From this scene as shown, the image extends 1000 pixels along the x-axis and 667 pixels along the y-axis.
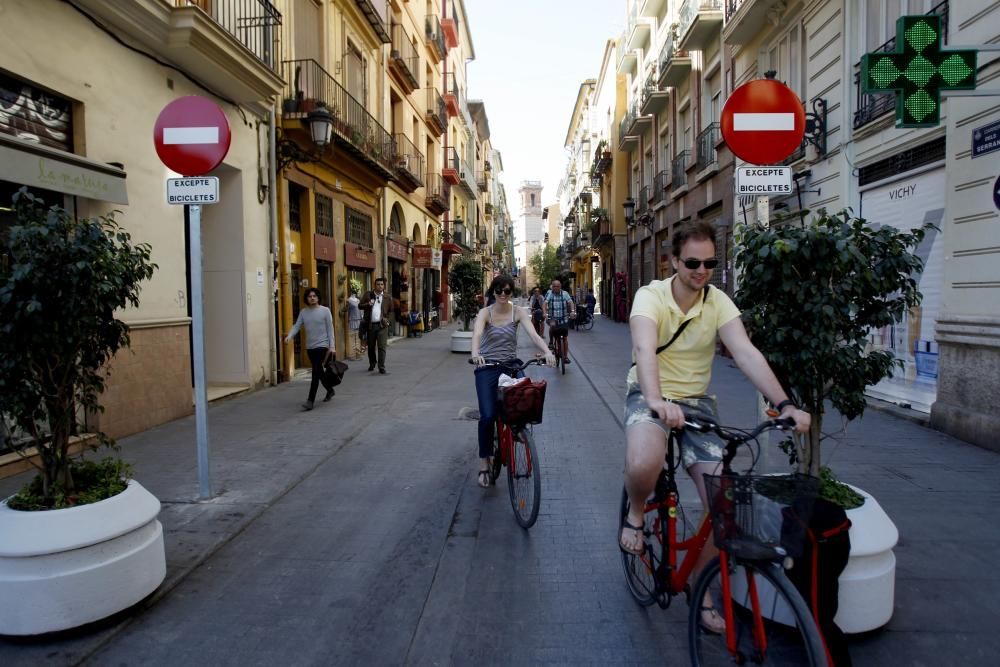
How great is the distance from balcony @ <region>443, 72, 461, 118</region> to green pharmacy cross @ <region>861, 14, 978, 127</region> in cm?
2691

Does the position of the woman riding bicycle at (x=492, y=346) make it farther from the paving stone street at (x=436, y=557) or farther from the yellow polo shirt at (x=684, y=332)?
the yellow polo shirt at (x=684, y=332)

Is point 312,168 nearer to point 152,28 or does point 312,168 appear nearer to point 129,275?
point 152,28

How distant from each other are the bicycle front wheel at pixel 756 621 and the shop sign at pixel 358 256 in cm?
1515

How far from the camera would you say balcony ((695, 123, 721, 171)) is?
689 inches

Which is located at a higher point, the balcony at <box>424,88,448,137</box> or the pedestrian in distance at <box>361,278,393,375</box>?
the balcony at <box>424,88,448,137</box>

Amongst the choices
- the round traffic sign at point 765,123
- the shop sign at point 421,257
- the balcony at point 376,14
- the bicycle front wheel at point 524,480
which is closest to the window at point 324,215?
the balcony at point 376,14

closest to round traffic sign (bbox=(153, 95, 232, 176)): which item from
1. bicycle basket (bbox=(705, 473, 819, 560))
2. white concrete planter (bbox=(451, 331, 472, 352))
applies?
bicycle basket (bbox=(705, 473, 819, 560))

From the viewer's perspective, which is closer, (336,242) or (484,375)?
(484,375)

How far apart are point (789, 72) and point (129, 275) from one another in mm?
12522

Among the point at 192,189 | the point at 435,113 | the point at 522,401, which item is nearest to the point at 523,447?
the point at 522,401

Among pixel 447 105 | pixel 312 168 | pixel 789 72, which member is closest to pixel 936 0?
pixel 789 72

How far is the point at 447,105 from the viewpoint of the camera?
32.1 m

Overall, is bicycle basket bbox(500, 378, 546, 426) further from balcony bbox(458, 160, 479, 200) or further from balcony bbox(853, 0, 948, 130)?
balcony bbox(458, 160, 479, 200)

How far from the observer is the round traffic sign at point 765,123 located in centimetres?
433
